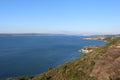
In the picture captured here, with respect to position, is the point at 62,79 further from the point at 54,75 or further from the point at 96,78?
the point at 96,78

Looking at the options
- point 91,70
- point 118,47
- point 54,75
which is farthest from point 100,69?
point 54,75

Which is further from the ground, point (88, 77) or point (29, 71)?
point (88, 77)

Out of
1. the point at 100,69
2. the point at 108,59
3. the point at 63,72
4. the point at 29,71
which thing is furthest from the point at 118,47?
the point at 29,71

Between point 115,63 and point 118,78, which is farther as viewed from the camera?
point 115,63

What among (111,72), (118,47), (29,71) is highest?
(118,47)

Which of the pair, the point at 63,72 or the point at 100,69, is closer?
the point at 100,69

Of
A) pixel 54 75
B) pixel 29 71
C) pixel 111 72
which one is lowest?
pixel 29 71

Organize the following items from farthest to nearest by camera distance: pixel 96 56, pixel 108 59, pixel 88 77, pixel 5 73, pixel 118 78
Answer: pixel 5 73 < pixel 96 56 < pixel 108 59 < pixel 88 77 < pixel 118 78

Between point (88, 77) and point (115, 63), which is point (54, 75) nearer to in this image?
point (88, 77)

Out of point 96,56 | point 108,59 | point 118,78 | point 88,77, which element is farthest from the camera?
point 96,56
